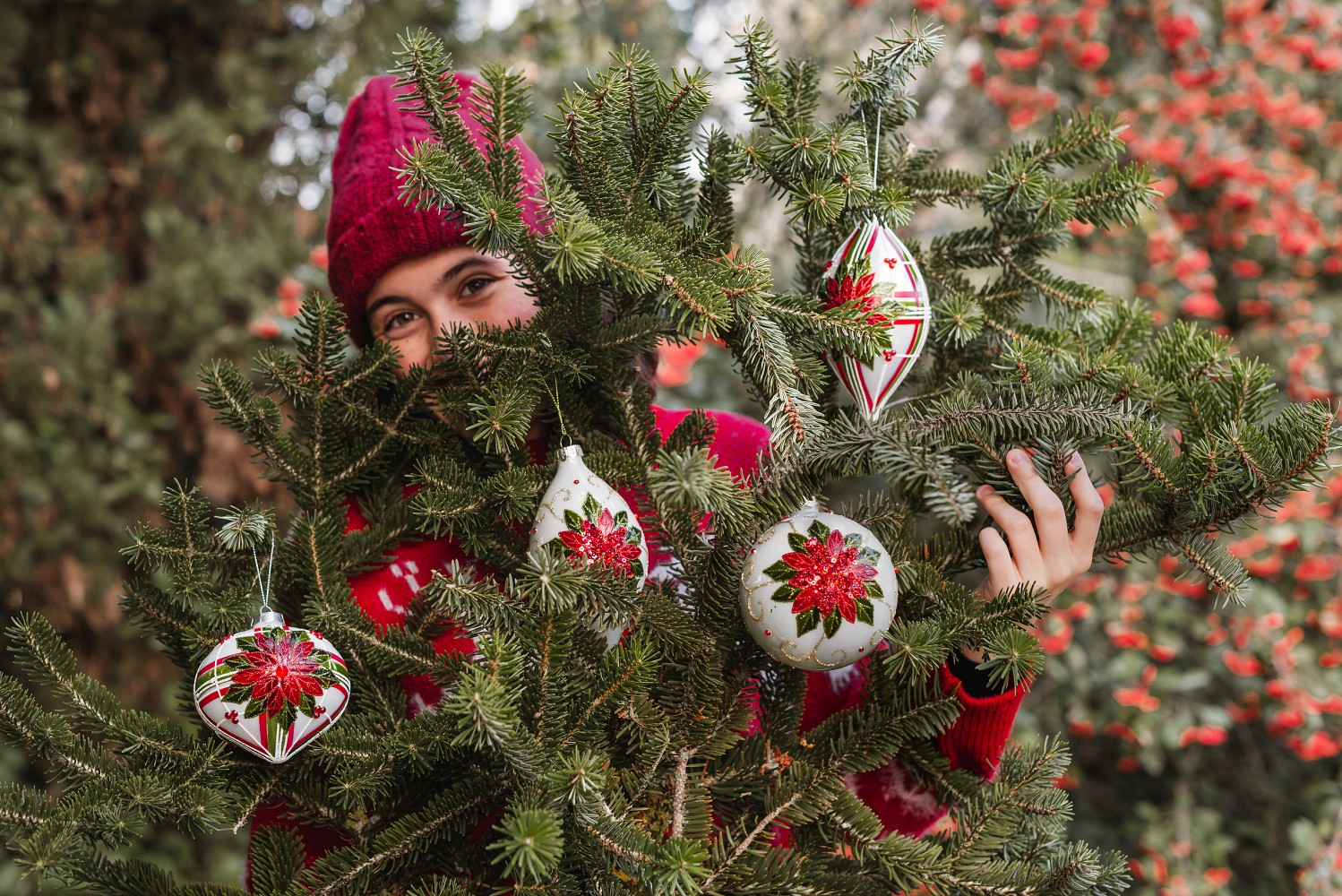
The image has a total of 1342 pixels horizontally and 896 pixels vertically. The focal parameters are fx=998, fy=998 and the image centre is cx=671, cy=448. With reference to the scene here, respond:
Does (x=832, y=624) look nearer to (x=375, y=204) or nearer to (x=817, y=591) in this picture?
(x=817, y=591)

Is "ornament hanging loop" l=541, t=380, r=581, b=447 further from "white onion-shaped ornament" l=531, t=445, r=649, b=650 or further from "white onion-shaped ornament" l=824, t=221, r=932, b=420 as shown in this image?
"white onion-shaped ornament" l=824, t=221, r=932, b=420

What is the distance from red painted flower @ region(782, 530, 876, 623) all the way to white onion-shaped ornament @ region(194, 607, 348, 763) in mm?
410

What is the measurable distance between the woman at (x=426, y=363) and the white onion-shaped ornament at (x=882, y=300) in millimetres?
135

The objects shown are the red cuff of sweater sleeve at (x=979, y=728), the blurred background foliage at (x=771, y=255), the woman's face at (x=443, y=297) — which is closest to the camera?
the red cuff of sweater sleeve at (x=979, y=728)

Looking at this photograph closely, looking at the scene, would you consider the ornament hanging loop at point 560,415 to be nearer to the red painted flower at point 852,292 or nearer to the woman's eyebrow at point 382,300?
the red painted flower at point 852,292

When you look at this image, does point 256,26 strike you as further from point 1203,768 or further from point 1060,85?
point 1203,768

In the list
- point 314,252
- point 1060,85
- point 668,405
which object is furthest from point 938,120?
point 314,252

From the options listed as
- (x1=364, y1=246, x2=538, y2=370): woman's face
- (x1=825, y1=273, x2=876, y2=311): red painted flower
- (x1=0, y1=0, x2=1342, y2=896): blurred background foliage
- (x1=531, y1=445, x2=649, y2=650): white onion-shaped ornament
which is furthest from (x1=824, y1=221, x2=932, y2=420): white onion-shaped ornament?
(x1=0, y1=0, x2=1342, y2=896): blurred background foliage

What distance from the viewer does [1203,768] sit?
2648 mm

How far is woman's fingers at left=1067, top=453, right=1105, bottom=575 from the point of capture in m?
0.90

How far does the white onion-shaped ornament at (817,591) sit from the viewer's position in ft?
2.66

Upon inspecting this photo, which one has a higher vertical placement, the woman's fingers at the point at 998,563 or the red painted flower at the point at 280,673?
the red painted flower at the point at 280,673

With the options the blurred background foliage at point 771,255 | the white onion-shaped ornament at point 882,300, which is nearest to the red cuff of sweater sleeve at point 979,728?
the white onion-shaped ornament at point 882,300

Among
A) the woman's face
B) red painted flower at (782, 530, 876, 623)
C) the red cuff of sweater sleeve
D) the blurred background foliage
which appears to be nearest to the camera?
red painted flower at (782, 530, 876, 623)
